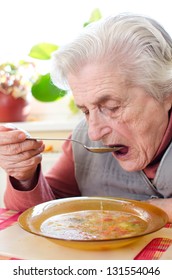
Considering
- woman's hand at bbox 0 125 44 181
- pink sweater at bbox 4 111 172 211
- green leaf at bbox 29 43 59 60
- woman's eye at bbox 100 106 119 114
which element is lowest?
pink sweater at bbox 4 111 172 211

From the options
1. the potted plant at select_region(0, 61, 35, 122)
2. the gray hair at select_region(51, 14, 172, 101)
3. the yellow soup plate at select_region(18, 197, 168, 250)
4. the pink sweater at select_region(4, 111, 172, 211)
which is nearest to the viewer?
the yellow soup plate at select_region(18, 197, 168, 250)

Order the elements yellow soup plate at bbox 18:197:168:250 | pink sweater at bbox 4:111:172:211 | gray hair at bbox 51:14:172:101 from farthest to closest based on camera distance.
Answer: pink sweater at bbox 4:111:172:211 < gray hair at bbox 51:14:172:101 < yellow soup plate at bbox 18:197:168:250

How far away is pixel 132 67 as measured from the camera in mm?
1178

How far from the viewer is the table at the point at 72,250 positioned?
2.94 ft

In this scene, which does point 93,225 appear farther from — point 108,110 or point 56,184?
point 56,184

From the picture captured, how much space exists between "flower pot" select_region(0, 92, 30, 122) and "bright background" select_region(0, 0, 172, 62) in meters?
0.33

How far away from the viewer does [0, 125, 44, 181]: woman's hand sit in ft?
3.96

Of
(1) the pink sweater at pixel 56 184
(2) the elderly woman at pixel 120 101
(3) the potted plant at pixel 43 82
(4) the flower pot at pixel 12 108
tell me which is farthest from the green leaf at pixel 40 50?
(2) the elderly woman at pixel 120 101

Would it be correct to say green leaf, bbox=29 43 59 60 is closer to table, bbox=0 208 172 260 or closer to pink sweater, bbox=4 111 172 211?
pink sweater, bbox=4 111 172 211

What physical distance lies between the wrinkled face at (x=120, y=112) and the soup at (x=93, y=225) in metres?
0.22

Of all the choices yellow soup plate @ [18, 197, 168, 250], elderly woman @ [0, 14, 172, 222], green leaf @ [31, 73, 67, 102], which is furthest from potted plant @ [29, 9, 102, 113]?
yellow soup plate @ [18, 197, 168, 250]

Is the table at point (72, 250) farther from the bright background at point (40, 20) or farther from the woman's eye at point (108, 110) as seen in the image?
the bright background at point (40, 20)
